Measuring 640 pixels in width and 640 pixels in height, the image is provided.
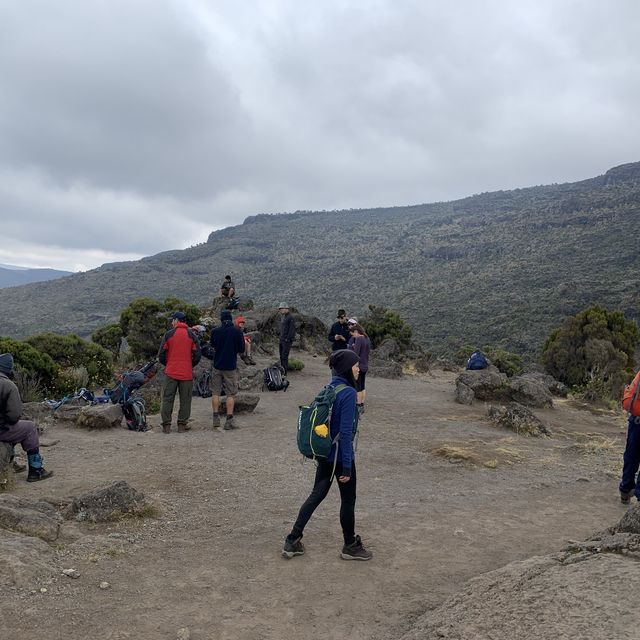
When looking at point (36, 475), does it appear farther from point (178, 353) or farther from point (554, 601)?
point (554, 601)

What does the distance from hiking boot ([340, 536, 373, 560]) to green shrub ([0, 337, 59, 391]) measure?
9.30m

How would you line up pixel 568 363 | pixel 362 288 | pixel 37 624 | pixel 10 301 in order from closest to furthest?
pixel 37 624 < pixel 568 363 < pixel 362 288 < pixel 10 301

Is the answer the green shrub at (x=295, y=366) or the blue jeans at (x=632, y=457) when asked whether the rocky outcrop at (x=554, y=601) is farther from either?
the green shrub at (x=295, y=366)

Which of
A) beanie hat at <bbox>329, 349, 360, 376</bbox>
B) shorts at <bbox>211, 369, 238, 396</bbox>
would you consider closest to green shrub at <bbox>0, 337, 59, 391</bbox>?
shorts at <bbox>211, 369, 238, 396</bbox>

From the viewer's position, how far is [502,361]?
867 inches

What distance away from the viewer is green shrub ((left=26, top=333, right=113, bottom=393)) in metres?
13.5

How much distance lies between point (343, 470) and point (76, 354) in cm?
1142

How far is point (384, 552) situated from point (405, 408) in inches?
279

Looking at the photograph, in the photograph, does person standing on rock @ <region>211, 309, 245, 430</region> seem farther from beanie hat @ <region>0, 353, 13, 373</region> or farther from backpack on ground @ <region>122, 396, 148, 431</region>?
beanie hat @ <region>0, 353, 13, 373</region>

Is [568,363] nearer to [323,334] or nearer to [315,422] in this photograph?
[323,334]

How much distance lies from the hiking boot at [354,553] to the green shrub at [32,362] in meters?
9.30

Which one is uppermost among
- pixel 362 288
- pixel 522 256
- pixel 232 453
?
pixel 522 256

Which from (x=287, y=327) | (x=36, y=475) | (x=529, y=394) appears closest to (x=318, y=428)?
(x=36, y=475)

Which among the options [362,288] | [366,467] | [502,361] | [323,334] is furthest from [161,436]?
[362,288]
